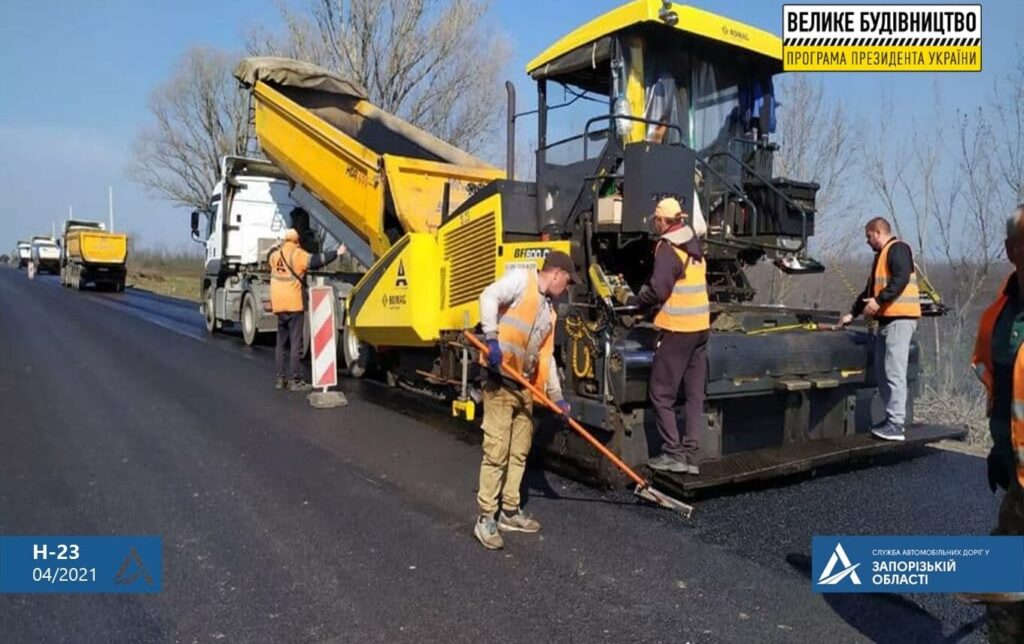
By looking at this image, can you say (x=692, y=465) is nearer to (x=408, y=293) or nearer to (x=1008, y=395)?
(x=1008, y=395)

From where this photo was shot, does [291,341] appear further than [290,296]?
Yes

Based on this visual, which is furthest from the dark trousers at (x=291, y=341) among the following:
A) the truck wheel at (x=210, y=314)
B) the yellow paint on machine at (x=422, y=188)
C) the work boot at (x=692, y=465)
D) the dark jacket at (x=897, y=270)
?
the truck wheel at (x=210, y=314)

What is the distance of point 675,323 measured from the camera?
4449 millimetres

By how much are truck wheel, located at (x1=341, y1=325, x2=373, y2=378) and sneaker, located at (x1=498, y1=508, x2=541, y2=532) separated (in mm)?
5267

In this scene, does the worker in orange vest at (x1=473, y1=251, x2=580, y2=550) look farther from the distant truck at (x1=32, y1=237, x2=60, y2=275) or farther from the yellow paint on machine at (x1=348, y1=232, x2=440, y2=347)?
the distant truck at (x1=32, y1=237, x2=60, y2=275)

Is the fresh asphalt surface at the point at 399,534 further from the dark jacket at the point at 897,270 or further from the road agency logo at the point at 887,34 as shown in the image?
the road agency logo at the point at 887,34

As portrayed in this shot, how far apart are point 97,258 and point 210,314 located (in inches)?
702

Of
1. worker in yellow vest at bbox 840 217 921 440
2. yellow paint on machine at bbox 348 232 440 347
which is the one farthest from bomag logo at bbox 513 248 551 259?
worker in yellow vest at bbox 840 217 921 440

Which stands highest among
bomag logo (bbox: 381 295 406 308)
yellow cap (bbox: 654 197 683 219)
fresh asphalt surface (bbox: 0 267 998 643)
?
yellow cap (bbox: 654 197 683 219)

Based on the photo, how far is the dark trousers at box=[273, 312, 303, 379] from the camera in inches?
325

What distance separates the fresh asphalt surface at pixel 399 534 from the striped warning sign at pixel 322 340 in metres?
0.66

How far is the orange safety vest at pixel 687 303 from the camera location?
4.43 meters

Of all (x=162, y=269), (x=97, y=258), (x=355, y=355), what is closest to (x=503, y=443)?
(x=355, y=355)

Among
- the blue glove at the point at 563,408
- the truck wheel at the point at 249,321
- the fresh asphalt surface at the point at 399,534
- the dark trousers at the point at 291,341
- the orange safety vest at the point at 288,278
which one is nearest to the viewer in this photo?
the fresh asphalt surface at the point at 399,534
